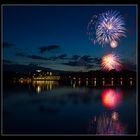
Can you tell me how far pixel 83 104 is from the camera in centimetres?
530

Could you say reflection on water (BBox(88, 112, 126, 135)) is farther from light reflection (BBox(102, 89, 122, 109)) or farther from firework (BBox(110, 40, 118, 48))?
firework (BBox(110, 40, 118, 48))

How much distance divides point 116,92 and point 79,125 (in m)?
0.96

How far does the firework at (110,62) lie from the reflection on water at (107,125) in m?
0.66

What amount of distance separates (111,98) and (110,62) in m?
0.51

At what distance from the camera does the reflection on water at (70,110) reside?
4.61 meters

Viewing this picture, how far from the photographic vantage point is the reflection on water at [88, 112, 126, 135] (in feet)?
15.2

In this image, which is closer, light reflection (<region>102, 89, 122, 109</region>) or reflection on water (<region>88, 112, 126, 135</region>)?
reflection on water (<region>88, 112, 126, 135</region>)

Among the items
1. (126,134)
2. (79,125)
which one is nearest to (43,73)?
(79,125)

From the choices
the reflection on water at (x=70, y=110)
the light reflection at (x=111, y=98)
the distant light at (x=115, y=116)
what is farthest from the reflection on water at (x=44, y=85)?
the distant light at (x=115, y=116)

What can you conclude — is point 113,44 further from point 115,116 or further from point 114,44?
point 115,116

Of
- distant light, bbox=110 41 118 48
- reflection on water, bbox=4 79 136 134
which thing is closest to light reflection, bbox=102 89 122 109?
reflection on water, bbox=4 79 136 134

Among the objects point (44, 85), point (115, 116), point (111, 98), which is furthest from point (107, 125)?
point (44, 85)

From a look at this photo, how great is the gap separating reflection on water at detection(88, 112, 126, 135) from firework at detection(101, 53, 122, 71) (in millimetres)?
663
